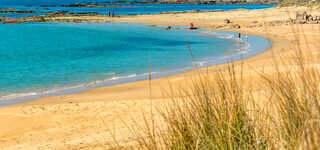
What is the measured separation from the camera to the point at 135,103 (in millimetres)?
11672

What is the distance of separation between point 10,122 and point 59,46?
19.7m

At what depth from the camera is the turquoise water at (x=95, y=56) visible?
1683 cm

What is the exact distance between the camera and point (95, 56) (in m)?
24.3

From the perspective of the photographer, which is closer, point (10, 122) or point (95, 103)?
point (10, 122)

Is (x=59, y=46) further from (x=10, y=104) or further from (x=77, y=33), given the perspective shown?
(x=10, y=104)

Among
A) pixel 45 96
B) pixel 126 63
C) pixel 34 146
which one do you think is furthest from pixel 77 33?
pixel 34 146

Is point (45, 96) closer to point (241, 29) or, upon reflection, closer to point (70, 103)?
point (70, 103)

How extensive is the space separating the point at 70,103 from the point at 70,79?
515cm

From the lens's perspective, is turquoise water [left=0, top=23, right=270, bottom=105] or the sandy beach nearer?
the sandy beach

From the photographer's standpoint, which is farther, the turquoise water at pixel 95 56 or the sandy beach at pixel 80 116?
the turquoise water at pixel 95 56

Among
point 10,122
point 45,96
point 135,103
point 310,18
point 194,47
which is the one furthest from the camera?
point 310,18

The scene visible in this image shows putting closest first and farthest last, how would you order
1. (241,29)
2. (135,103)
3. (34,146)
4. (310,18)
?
1. (34,146)
2. (135,103)
3. (310,18)
4. (241,29)

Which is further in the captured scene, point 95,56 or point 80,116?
point 95,56

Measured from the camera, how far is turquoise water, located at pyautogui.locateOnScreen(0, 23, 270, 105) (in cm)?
1683
